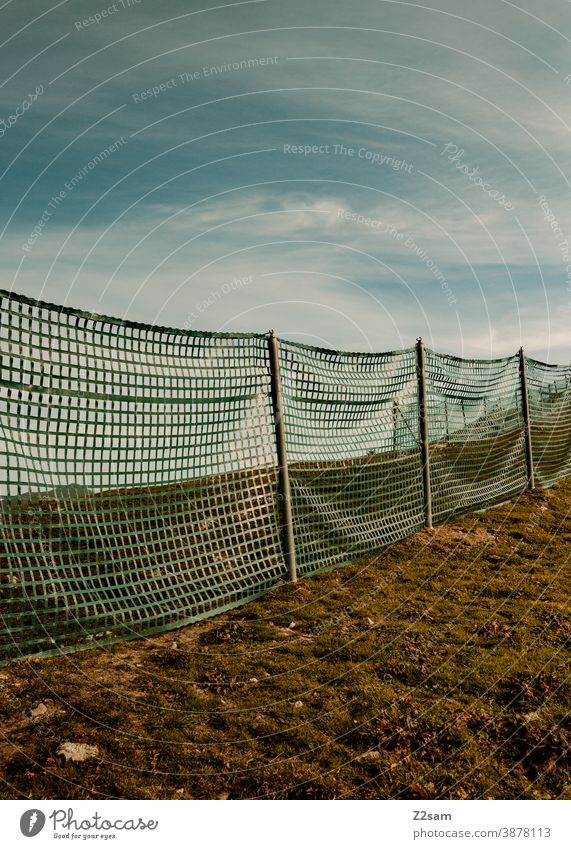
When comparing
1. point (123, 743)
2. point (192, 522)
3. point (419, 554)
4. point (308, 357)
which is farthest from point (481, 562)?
point (123, 743)

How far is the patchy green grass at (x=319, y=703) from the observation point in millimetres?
4055

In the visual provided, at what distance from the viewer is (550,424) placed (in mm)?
15062

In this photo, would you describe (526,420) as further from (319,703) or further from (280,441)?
(319,703)

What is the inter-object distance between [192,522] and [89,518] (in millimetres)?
1163

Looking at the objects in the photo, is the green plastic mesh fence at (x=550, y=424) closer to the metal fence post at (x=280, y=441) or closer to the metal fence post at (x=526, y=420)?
the metal fence post at (x=526, y=420)

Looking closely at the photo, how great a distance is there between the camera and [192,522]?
6691mm

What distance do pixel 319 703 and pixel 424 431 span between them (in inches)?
239
